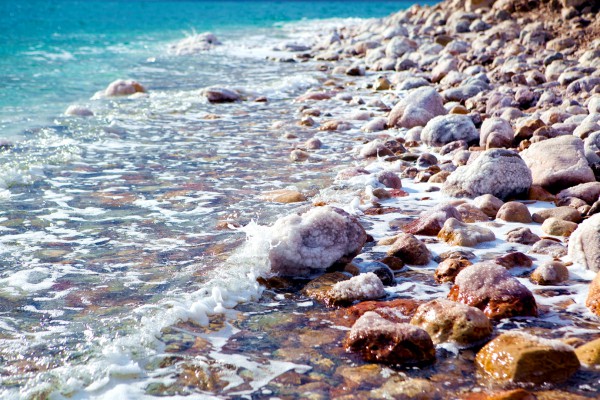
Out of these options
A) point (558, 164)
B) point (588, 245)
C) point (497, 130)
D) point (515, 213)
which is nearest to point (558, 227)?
point (515, 213)

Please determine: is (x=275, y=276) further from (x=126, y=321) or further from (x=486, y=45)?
(x=486, y=45)

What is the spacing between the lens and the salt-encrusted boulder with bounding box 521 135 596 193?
5.35 meters

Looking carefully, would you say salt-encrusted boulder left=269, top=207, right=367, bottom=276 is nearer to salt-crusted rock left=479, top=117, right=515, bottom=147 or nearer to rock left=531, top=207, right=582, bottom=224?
rock left=531, top=207, right=582, bottom=224

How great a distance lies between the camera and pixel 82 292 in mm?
3760

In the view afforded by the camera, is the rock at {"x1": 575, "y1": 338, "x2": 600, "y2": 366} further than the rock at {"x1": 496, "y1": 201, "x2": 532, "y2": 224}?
No

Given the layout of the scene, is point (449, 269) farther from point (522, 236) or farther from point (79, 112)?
point (79, 112)

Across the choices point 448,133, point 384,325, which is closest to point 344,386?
point 384,325

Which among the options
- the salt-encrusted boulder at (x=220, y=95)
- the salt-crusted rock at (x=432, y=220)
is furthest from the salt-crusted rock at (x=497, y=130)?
the salt-encrusted boulder at (x=220, y=95)

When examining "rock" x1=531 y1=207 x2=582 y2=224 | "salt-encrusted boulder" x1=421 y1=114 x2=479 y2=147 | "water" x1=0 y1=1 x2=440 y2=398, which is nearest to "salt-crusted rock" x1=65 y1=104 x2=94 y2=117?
"water" x1=0 y1=1 x2=440 y2=398

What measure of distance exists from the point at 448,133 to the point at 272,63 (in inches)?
469

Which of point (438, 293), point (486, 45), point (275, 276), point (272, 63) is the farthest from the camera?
point (272, 63)

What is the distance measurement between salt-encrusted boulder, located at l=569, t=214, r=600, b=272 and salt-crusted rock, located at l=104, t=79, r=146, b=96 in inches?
403

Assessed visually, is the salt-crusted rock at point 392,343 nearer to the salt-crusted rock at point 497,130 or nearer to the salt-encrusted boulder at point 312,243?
the salt-encrusted boulder at point 312,243

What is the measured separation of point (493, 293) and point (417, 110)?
5405mm
